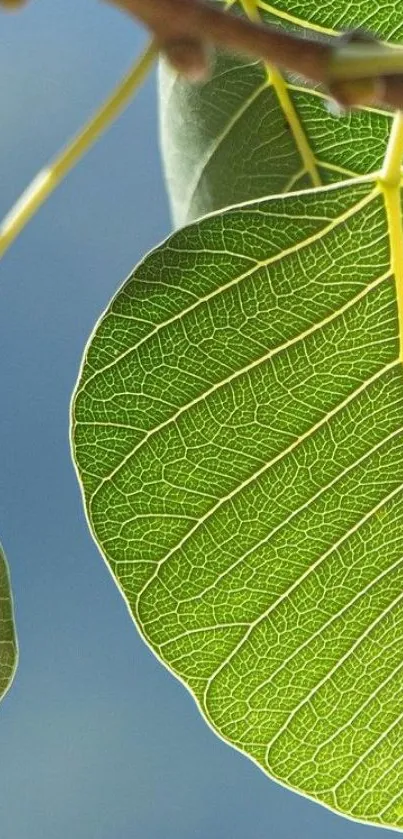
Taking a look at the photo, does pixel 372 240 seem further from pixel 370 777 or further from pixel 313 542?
pixel 370 777

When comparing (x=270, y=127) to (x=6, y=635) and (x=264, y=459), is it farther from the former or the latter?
(x=6, y=635)

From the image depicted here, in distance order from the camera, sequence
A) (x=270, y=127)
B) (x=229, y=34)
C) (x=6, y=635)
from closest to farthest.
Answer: (x=229, y=34) → (x=6, y=635) → (x=270, y=127)

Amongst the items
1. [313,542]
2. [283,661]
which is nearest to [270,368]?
[313,542]

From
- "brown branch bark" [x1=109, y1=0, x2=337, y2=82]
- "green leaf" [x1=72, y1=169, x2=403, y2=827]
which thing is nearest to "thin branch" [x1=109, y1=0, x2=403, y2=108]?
"brown branch bark" [x1=109, y1=0, x2=337, y2=82]

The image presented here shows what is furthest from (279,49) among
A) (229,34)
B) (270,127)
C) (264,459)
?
(270,127)

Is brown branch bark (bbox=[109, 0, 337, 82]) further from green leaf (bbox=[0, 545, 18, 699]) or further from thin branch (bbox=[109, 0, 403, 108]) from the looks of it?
green leaf (bbox=[0, 545, 18, 699])

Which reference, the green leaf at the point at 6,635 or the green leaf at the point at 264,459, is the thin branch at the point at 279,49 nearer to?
the green leaf at the point at 264,459
